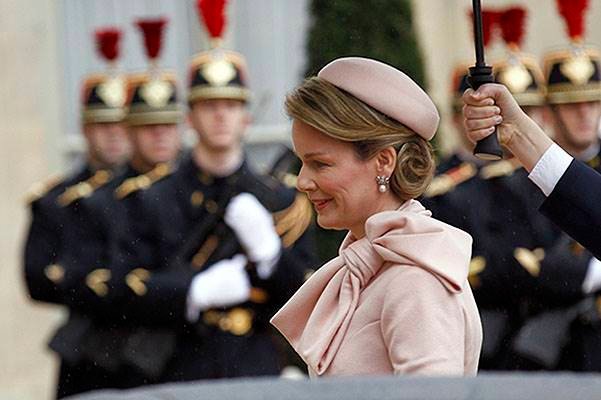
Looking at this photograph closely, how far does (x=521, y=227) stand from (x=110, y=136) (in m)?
2.56

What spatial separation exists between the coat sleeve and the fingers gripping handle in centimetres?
26

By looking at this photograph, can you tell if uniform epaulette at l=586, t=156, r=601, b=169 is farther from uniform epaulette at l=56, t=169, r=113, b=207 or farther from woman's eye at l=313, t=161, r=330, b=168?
woman's eye at l=313, t=161, r=330, b=168

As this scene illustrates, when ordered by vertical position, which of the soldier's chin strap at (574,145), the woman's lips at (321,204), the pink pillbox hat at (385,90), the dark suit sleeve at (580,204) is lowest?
the soldier's chin strap at (574,145)

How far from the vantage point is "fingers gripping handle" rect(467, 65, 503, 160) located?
3.29 metres

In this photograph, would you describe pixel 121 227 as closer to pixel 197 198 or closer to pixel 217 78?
pixel 197 198

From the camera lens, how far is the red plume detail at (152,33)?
9.00 m

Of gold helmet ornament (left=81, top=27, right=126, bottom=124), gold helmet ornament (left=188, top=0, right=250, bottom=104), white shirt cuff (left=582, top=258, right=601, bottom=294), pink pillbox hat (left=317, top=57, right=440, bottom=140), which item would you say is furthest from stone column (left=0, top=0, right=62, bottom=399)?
pink pillbox hat (left=317, top=57, right=440, bottom=140)

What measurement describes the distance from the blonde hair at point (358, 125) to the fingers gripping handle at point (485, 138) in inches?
3.4

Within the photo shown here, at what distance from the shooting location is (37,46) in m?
11.8

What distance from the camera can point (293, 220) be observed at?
25.9 ft

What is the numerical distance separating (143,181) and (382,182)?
210 inches

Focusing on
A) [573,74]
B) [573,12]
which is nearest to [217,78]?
[573,74]

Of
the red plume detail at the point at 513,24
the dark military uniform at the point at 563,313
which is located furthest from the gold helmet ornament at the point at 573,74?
the dark military uniform at the point at 563,313

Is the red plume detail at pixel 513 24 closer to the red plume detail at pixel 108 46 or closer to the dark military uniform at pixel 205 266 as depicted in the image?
the dark military uniform at pixel 205 266
